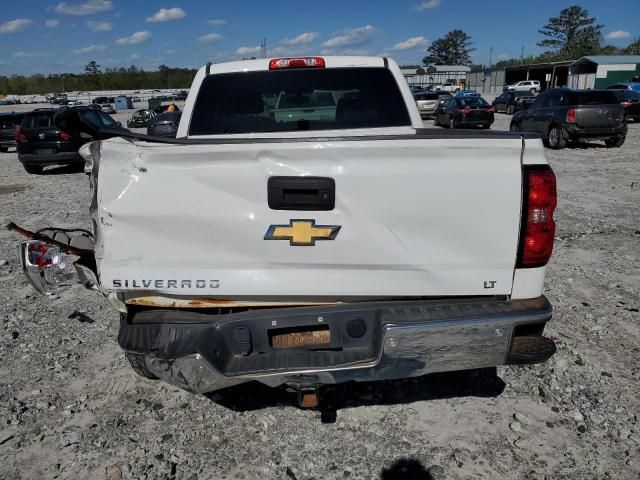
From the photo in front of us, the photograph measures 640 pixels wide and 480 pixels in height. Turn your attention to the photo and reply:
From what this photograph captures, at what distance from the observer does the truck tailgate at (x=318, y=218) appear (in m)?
2.36

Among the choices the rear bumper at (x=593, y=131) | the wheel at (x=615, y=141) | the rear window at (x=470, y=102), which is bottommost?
the wheel at (x=615, y=141)

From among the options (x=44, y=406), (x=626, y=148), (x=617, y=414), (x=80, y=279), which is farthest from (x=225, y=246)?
(x=626, y=148)

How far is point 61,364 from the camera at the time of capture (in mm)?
3803

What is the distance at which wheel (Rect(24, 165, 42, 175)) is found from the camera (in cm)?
1429

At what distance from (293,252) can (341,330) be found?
457 millimetres

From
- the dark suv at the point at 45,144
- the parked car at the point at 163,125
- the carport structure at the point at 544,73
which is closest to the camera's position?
the dark suv at the point at 45,144

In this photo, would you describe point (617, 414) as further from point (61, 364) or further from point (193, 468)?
point (61, 364)

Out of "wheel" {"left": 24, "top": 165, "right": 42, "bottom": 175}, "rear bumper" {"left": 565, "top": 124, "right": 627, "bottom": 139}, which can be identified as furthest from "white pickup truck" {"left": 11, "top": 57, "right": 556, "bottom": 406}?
"rear bumper" {"left": 565, "top": 124, "right": 627, "bottom": 139}

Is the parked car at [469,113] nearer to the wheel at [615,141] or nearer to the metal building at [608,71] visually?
the wheel at [615,141]

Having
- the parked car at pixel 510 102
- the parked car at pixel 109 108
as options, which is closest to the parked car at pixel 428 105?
the parked car at pixel 510 102

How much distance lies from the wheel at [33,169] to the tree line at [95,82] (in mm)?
95709

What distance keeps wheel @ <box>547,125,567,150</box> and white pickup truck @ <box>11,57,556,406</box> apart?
14.4 metres

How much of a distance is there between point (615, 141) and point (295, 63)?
14.7 m

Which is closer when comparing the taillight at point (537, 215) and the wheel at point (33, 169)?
the taillight at point (537, 215)
